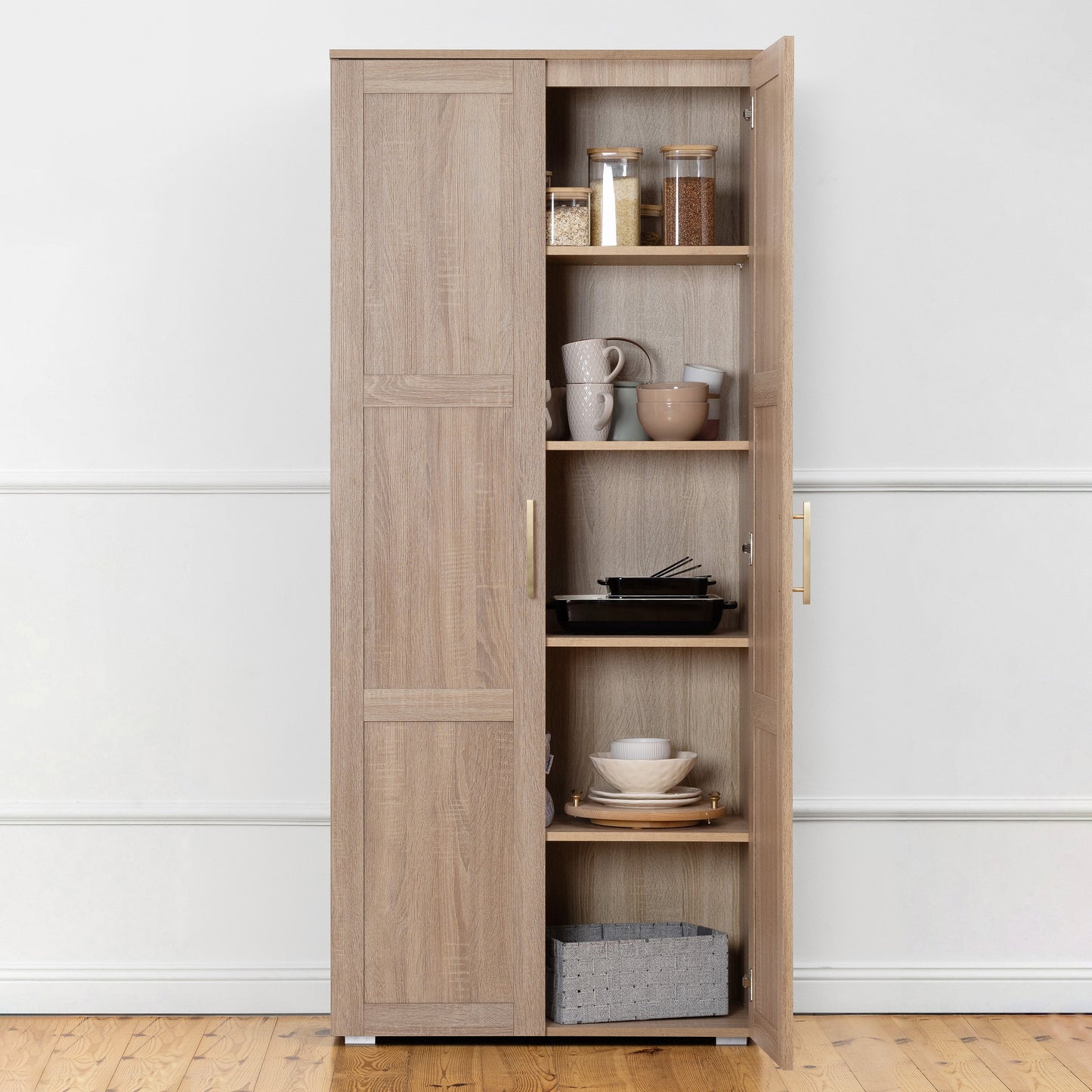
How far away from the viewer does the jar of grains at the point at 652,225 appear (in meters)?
2.96

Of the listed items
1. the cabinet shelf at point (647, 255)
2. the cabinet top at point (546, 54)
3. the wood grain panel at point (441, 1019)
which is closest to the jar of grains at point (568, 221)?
the cabinet shelf at point (647, 255)

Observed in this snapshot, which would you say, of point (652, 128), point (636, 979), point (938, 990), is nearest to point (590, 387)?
point (652, 128)

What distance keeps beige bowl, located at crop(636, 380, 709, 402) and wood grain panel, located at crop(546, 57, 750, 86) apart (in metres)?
0.68

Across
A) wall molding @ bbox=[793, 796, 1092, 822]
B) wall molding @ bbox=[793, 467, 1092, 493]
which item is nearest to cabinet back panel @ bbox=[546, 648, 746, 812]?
wall molding @ bbox=[793, 796, 1092, 822]

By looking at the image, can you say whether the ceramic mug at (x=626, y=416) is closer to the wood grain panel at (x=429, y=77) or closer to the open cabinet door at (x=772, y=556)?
the open cabinet door at (x=772, y=556)

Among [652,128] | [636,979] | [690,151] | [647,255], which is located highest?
[652,128]

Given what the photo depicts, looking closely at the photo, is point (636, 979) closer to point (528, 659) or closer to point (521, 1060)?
point (521, 1060)

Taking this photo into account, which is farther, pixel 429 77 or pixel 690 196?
pixel 690 196

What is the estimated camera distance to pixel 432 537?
280 cm

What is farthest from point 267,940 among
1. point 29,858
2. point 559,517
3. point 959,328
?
point 959,328

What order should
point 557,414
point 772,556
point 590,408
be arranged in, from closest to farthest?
point 772,556, point 590,408, point 557,414

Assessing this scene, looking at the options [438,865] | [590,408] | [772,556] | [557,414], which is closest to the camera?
[772,556]

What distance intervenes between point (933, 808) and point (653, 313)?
1.45m

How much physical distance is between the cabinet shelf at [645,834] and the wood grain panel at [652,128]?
145 cm
